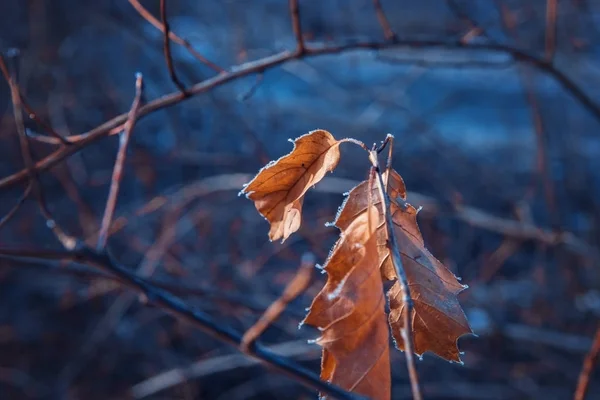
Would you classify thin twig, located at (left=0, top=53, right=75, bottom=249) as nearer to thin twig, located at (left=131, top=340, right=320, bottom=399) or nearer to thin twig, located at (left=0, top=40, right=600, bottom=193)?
thin twig, located at (left=0, top=40, right=600, bottom=193)

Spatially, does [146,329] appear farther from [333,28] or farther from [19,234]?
[333,28]

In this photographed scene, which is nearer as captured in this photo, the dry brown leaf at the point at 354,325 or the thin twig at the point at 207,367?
the dry brown leaf at the point at 354,325

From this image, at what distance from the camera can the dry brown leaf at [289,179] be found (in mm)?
705

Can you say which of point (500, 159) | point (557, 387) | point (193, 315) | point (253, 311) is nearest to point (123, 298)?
point (253, 311)

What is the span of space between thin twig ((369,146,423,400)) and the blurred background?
3.39 ft

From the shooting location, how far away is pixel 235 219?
2.88m

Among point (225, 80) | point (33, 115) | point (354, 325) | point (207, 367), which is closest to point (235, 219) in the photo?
point (207, 367)

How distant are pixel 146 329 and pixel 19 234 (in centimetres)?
69

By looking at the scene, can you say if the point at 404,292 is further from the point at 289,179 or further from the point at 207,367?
the point at 207,367

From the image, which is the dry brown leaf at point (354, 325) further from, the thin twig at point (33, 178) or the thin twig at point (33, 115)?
the thin twig at point (33, 115)

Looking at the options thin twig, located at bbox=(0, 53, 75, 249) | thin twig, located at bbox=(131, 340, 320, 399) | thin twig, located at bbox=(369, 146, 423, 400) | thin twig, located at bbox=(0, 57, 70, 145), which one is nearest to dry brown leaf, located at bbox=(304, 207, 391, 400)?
thin twig, located at bbox=(369, 146, 423, 400)

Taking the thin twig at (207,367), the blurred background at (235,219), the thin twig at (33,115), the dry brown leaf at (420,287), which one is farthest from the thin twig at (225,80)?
the thin twig at (207,367)

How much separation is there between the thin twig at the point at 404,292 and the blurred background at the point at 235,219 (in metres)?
1.03

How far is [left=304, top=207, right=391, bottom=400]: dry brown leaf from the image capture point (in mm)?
583
